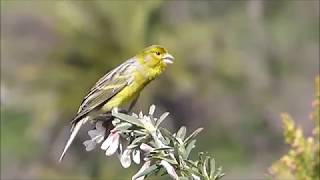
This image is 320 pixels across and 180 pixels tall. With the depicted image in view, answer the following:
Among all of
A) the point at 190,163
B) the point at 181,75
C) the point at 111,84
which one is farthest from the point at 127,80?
the point at 181,75

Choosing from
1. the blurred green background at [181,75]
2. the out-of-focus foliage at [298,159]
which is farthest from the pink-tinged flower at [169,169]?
the blurred green background at [181,75]

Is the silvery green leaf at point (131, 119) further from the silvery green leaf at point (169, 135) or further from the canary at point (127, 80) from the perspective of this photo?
the canary at point (127, 80)

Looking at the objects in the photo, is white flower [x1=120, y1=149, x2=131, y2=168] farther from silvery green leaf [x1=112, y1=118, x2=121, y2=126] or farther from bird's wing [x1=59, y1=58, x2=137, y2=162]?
bird's wing [x1=59, y1=58, x2=137, y2=162]

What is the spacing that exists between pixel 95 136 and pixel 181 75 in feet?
15.9

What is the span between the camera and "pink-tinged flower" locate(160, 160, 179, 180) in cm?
127

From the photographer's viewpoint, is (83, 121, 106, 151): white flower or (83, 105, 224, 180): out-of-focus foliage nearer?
(83, 105, 224, 180): out-of-focus foliage

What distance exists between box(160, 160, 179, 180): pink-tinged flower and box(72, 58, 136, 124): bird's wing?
3.64 feet

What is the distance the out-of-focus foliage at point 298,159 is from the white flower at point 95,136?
20.9 inches

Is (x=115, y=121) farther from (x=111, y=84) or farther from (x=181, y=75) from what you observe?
(x=181, y=75)

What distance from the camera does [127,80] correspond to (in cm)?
254

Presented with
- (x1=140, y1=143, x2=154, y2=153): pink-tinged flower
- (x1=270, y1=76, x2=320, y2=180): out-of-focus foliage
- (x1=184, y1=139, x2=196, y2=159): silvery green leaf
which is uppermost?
(x1=270, y1=76, x2=320, y2=180): out-of-focus foliage

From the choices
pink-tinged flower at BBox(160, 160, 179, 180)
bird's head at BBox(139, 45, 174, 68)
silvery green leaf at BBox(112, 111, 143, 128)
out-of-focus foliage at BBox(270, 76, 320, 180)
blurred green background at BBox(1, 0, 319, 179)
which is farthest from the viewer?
blurred green background at BBox(1, 0, 319, 179)

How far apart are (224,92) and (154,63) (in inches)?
204

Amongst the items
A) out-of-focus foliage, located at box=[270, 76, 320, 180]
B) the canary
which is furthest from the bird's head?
out-of-focus foliage, located at box=[270, 76, 320, 180]
